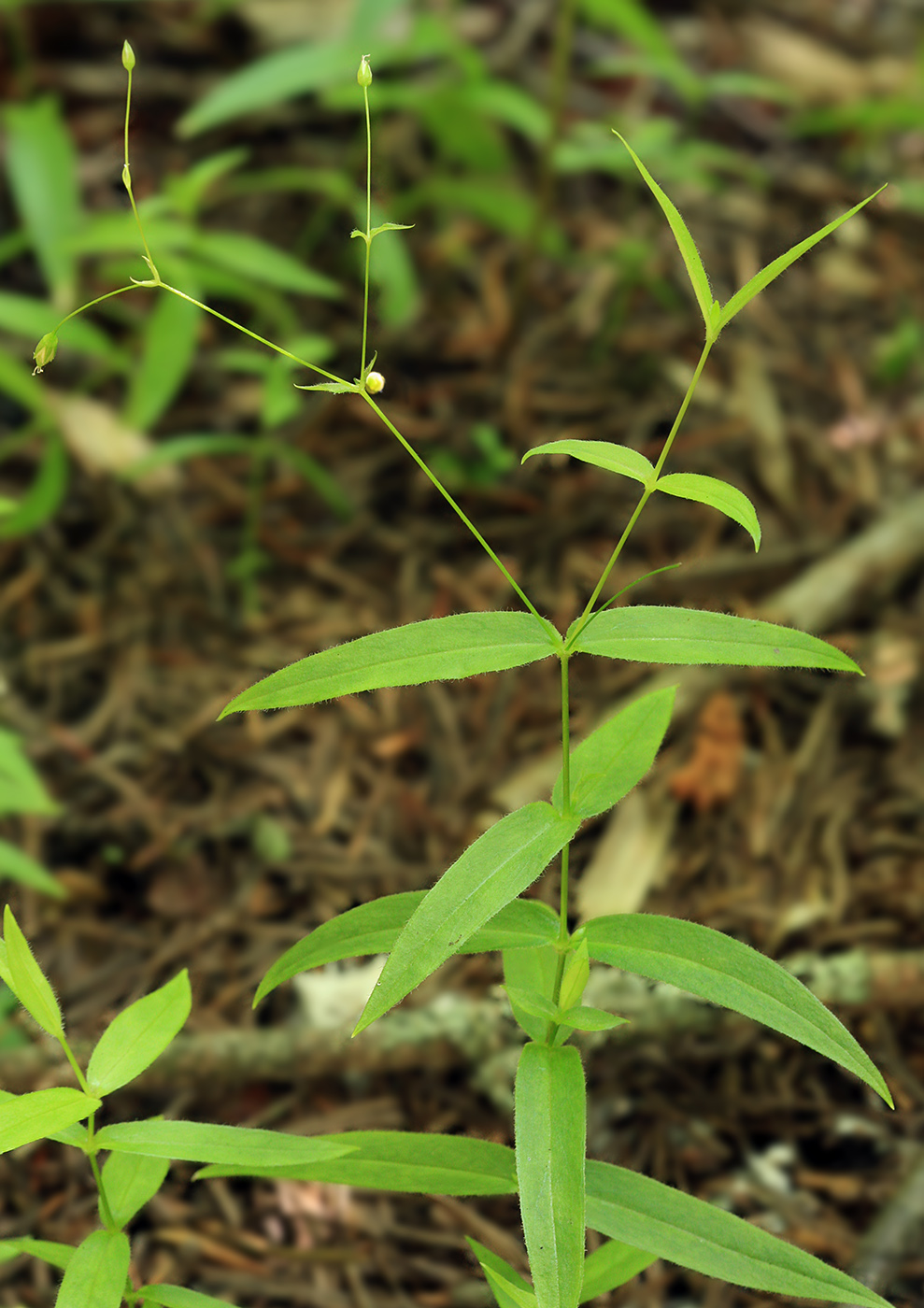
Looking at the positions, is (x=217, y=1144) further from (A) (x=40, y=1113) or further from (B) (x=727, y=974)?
(B) (x=727, y=974)

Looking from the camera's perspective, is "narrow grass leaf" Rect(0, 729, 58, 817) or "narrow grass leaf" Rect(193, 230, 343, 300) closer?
"narrow grass leaf" Rect(0, 729, 58, 817)

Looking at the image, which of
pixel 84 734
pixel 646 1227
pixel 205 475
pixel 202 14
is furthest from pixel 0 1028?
pixel 202 14

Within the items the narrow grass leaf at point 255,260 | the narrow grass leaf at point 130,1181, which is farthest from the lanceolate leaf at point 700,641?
the narrow grass leaf at point 255,260

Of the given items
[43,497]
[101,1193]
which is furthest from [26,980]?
[43,497]

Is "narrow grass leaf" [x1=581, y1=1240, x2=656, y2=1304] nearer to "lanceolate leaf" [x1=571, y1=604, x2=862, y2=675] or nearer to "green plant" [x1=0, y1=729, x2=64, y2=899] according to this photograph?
"lanceolate leaf" [x1=571, y1=604, x2=862, y2=675]

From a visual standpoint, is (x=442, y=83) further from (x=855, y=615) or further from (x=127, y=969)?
(x=127, y=969)

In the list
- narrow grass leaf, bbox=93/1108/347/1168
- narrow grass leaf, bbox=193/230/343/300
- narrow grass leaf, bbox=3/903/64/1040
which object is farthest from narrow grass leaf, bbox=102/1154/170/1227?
narrow grass leaf, bbox=193/230/343/300
